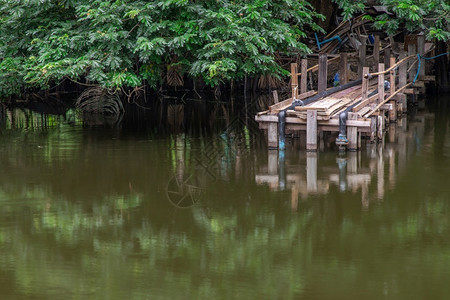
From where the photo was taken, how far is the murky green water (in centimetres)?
605

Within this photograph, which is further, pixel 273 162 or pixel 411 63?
pixel 411 63

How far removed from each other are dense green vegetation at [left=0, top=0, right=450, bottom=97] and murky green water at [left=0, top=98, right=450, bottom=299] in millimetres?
1298

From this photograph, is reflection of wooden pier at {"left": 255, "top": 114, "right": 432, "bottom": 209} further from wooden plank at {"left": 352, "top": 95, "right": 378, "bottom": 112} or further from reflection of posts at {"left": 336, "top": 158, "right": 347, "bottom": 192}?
wooden plank at {"left": 352, "top": 95, "right": 378, "bottom": 112}

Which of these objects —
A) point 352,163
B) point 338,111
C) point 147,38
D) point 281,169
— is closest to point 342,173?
point 352,163

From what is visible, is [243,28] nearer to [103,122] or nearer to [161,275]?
[103,122]

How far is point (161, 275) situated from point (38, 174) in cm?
417

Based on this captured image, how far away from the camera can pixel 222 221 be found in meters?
7.73

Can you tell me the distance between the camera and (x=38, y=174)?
386 inches

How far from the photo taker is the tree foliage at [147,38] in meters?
11.3

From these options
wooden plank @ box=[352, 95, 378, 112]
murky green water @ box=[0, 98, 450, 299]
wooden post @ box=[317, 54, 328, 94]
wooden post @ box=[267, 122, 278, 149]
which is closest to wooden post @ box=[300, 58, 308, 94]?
wooden post @ box=[317, 54, 328, 94]

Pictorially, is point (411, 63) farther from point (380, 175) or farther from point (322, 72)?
point (380, 175)

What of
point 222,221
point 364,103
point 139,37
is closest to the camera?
point 222,221

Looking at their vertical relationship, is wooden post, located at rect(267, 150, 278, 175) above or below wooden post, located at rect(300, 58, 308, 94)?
below

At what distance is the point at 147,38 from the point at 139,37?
128mm
